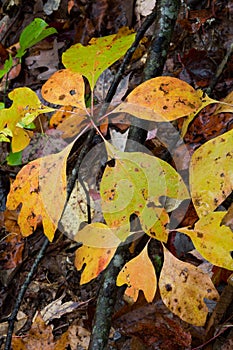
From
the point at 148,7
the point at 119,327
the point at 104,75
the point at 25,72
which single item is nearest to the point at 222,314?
the point at 119,327

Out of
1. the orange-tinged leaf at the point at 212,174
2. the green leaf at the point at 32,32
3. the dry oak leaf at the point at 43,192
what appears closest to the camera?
the orange-tinged leaf at the point at 212,174

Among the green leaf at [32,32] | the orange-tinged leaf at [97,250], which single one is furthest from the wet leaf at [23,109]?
the green leaf at [32,32]

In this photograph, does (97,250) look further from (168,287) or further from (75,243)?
(75,243)

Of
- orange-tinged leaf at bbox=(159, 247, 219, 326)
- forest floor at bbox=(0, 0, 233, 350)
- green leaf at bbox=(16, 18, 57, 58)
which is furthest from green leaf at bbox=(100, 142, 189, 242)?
green leaf at bbox=(16, 18, 57, 58)

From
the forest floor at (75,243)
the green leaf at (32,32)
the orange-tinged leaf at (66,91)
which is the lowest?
the forest floor at (75,243)

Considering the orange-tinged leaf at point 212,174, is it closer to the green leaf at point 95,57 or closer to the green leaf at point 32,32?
the green leaf at point 95,57

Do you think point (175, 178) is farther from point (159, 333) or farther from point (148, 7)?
point (148, 7)

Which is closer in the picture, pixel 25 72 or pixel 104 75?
pixel 104 75
